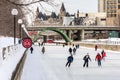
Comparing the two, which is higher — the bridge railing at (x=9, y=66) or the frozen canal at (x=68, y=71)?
the bridge railing at (x=9, y=66)

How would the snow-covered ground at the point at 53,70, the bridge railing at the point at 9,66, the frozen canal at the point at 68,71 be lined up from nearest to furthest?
the bridge railing at the point at 9,66
the snow-covered ground at the point at 53,70
the frozen canal at the point at 68,71

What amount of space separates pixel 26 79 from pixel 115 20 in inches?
6258

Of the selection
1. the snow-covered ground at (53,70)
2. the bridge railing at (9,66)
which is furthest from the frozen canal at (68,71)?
the bridge railing at (9,66)

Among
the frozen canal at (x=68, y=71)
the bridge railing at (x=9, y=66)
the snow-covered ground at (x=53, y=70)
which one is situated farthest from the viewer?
the frozen canal at (x=68, y=71)

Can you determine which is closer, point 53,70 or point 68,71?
point 68,71

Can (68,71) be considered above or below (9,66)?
below

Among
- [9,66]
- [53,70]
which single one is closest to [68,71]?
[53,70]

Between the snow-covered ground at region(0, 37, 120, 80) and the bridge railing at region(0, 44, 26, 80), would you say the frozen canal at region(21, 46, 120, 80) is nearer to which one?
the snow-covered ground at region(0, 37, 120, 80)

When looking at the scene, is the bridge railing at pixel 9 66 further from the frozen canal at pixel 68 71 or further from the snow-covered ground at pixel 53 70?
the frozen canal at pixel 68 71

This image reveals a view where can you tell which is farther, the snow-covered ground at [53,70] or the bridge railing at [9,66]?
the snow-covered ground at [53,70]

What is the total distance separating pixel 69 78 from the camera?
76.0 ft

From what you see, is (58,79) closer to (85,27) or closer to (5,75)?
(5,75)

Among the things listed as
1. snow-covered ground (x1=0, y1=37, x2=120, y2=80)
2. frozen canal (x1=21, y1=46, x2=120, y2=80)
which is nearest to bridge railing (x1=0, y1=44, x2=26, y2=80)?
snow-covered ground (x1=0, y1=37, x2=120, y2=80)

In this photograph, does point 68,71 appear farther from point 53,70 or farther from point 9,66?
point 9,66
